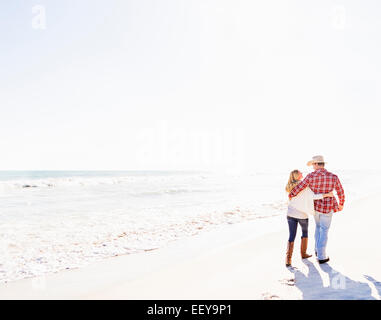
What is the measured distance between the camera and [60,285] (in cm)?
516

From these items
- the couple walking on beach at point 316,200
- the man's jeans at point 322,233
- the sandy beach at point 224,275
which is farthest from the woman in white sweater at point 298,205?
the sandy beach at point 224,275

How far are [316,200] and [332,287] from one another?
1.84 m

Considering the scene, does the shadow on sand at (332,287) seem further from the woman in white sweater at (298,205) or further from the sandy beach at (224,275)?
the woman in white sweater at (298,205)

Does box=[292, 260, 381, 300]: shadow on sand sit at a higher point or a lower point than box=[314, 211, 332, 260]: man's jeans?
lower

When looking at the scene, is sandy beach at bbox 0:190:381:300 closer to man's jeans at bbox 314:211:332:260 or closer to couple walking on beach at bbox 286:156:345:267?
man's jeans at bbox 314:211:332:260

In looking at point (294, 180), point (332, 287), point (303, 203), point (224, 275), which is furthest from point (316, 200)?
point (224, 275)

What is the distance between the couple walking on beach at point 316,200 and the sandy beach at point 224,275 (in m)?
0.48

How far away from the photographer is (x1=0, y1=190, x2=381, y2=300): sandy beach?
4.46m

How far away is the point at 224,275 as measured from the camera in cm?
524

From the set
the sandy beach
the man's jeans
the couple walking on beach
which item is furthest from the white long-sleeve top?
the sandy beach

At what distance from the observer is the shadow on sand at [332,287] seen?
4.16 m

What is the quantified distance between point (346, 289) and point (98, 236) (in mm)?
7034

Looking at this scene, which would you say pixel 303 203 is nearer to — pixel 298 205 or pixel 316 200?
pixel 298 205
